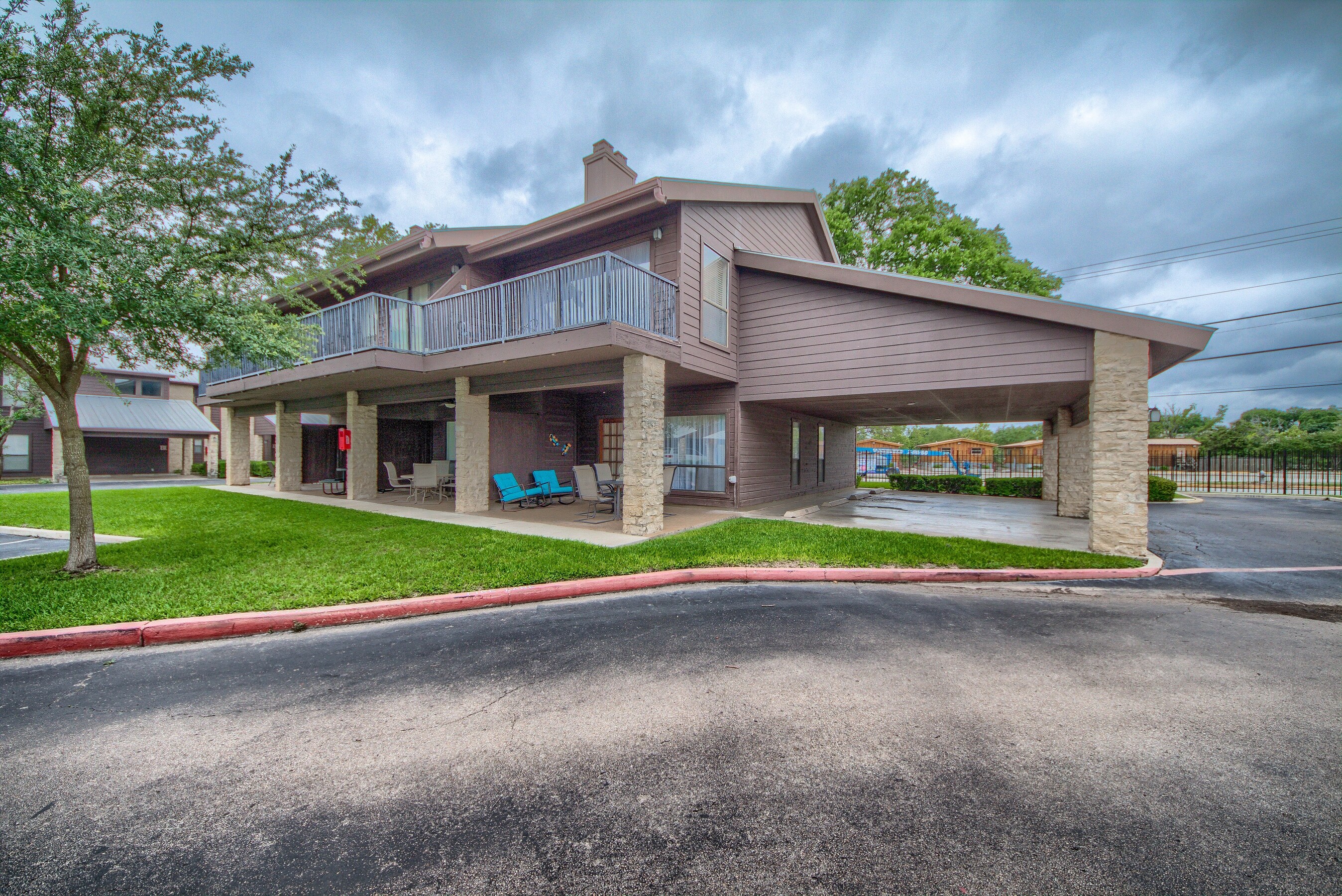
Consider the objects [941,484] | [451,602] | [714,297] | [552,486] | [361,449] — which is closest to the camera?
[451,602]

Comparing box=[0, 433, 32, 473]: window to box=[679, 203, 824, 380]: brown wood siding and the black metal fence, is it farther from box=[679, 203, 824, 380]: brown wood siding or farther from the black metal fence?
the black metal fence

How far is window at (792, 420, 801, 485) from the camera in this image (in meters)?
15.4

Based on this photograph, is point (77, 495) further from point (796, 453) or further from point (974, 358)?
point (796, 453)

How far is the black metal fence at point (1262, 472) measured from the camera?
852 inches

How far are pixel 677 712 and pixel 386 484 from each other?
17079mm

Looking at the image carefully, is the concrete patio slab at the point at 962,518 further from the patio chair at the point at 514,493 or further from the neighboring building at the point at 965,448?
the neighboring building at the point at 965,448

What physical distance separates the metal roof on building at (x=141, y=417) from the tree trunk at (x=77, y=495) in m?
26.5

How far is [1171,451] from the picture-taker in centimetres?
2822

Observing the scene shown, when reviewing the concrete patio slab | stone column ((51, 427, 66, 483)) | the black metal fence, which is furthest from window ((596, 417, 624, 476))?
stone column ((51, 427, 66, 483))

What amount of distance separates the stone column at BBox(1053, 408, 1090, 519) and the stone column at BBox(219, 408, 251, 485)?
27158 millimetres

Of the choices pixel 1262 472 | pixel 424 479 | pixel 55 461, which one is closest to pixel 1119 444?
pixel 424 479

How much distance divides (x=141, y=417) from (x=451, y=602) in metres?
34.8

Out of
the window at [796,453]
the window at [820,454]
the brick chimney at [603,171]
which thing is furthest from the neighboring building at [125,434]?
the window at [820,454]

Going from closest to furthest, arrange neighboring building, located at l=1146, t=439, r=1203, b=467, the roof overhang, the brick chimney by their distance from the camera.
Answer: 1. the roof overhang
2. the brick chimney
3. neighboring building, located at l=1146, t=439, r=1203, b=467
